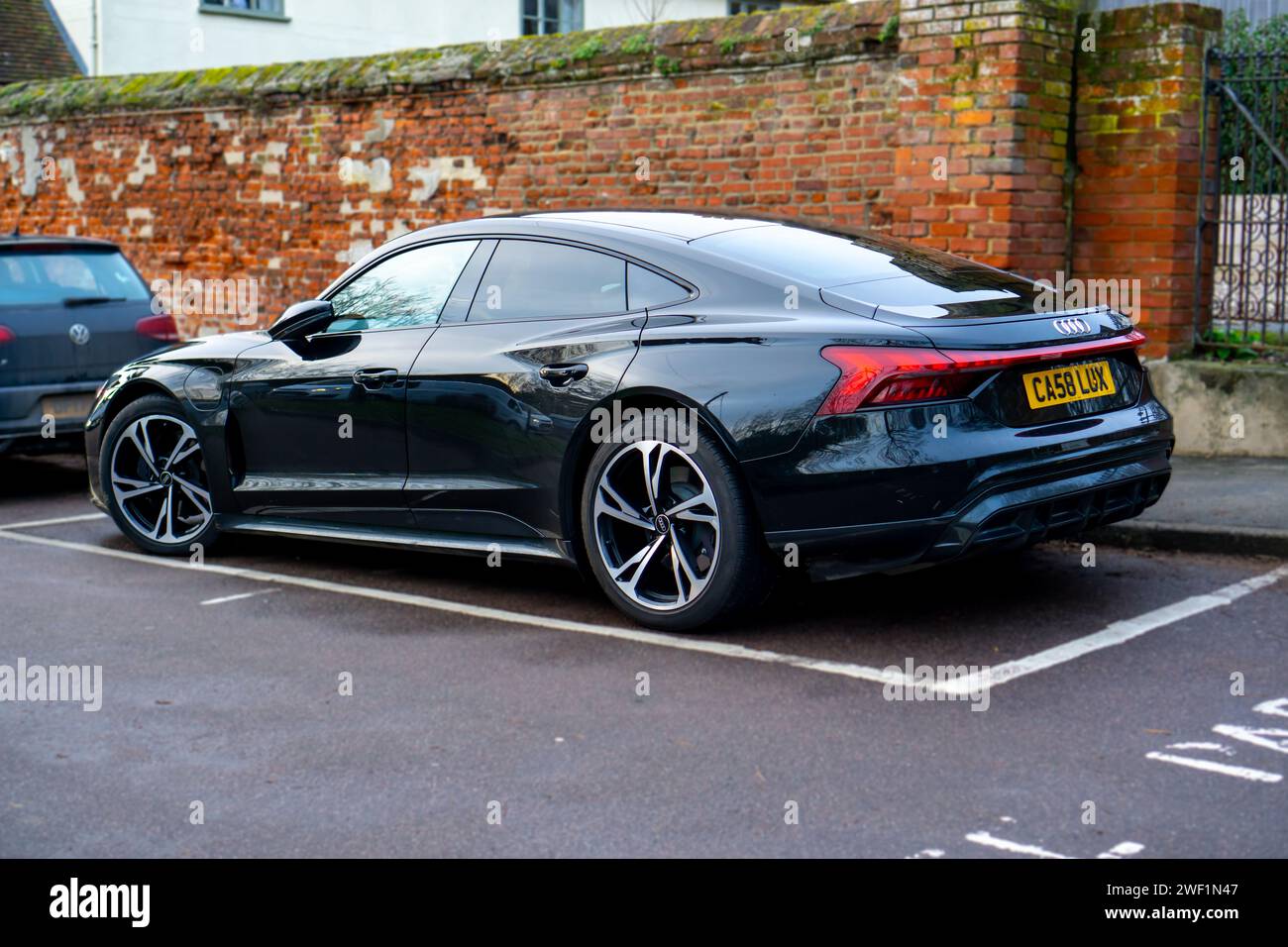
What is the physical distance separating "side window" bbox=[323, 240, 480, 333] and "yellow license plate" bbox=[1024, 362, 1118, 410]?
249 cm

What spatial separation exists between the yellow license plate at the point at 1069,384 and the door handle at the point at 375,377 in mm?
2618

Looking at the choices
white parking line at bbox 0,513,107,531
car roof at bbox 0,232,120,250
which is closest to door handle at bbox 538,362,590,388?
white parking line at bbox 0,513,107,531

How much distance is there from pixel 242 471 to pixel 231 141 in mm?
8101

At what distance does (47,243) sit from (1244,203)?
7422 mm

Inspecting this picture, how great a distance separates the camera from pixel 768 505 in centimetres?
550

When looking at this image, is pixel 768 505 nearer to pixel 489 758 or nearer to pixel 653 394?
pixel 653 394

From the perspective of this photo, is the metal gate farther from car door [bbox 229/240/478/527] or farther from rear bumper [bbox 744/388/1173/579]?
car door [bbox 229/240/478/527]

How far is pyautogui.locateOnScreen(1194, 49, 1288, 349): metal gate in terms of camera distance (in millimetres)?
9414

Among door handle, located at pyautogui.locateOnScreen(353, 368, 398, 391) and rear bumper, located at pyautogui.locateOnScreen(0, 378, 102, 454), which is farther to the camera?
rear bumper, located at pyautogui.locateOnScreen(0, 378, 102, 454)

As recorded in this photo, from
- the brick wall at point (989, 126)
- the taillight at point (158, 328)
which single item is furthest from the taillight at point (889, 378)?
the taillight at point (158, 328)

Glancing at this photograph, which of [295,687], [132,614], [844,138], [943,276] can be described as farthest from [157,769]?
[844,138]

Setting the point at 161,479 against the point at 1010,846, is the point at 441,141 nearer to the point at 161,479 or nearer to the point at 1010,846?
the point at 161,479

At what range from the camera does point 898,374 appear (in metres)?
5.29

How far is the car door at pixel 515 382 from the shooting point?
6.02 m
